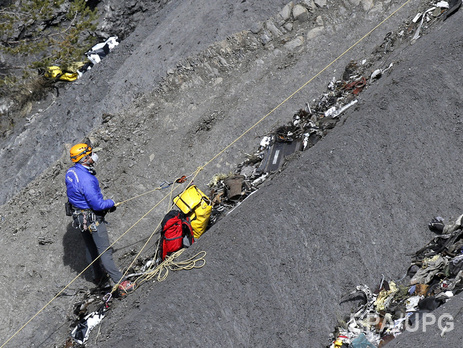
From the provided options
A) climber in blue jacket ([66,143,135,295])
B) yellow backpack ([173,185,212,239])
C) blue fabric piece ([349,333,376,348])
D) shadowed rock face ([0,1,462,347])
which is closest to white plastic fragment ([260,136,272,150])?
shadowed rock face ([0,1,462,347])

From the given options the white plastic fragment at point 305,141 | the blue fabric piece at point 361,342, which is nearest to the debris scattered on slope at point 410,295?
the blue fabric piece at point 361,342

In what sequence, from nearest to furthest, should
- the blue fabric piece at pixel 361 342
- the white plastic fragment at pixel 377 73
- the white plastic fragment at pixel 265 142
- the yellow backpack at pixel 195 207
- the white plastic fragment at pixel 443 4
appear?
the blue fabric piece at pixel 361 342 < the yellow backpack at pixel 195 207 < the white plastic fragment at pixel 377 73 < the white plastic fragment at pixel 265 142 < the white plastic fragment at pixel 443 4

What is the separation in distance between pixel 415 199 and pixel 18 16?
Result: 14.2m

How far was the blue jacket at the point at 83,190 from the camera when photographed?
8.09 m

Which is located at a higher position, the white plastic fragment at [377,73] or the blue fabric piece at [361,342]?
the white plastic fragment at [377,73]

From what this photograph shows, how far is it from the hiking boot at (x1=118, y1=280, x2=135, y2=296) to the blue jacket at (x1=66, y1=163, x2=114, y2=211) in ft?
4.13

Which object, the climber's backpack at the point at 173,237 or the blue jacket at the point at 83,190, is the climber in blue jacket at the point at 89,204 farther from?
the climber's backpack at the point at 173,237

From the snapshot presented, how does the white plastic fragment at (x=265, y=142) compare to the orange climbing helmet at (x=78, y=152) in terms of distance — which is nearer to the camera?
the orange climbing helmet at (x=78, y=152)

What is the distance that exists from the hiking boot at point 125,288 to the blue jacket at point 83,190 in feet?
4.13

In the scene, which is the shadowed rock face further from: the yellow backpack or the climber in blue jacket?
the climber in blue jacket

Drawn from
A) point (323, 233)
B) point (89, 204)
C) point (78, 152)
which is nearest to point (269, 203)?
point (323, 233)

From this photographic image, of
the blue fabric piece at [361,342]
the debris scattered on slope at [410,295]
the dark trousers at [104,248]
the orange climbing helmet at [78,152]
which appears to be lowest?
the debris scattered on slope at [410,295]

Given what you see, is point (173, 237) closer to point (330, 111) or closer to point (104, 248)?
point (104, 248)

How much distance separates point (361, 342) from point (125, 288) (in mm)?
3774
